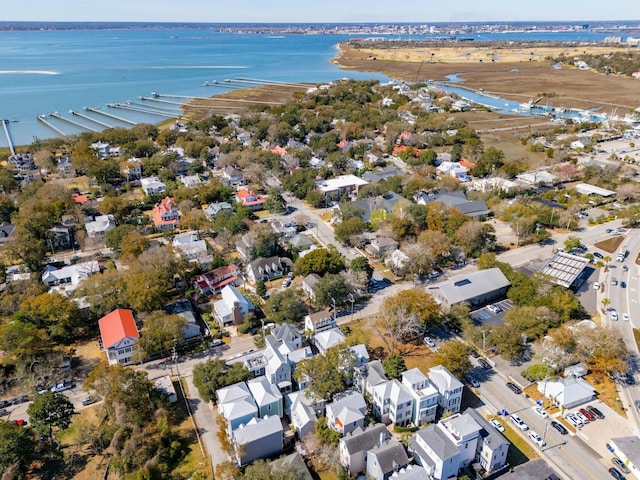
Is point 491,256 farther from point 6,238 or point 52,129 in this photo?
point 52,129

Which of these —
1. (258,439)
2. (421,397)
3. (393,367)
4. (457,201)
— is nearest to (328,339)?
(393,367)

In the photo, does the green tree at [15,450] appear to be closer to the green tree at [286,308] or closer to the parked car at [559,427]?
the green tree at [286,308]

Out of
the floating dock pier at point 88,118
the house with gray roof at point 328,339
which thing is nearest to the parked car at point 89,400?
the house with gray roof at point 328,339

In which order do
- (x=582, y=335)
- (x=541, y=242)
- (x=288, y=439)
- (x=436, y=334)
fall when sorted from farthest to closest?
(x=541, y=242) < (x=436, y=334) < (x=582, y=335) < (x=288, y=439)

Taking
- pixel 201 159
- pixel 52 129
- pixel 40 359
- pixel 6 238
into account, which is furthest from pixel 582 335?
pixel 52 129

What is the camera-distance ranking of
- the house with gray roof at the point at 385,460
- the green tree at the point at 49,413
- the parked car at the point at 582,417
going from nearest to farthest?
1. the house with gray roof at the point at 385,460
2. the green tree at the point at 49,413
3. the parked car at the point at 582,417

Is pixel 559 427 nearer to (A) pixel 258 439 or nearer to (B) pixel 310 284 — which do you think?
(A) pixel 258 439
